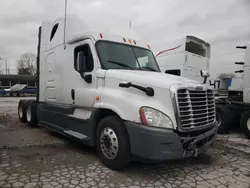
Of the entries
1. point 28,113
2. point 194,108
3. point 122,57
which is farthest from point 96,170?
point 28,113

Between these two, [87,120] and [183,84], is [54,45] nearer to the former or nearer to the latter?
[87,120]

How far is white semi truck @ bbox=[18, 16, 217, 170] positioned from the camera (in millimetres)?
3750

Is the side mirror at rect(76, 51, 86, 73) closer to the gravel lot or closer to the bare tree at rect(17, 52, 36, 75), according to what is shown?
the gravel lot

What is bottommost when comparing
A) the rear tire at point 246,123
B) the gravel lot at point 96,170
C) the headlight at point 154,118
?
the gravel lot at point 96,170

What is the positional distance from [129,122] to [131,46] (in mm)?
2274

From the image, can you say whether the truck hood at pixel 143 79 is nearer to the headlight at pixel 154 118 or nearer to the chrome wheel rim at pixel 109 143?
the headlight at pixel 154 118

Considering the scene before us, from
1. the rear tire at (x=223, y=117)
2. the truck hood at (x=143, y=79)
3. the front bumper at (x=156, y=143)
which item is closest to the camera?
the front bumper at (x=156, y=143)

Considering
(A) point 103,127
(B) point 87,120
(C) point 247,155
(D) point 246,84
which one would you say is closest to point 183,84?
(A) point 103,127

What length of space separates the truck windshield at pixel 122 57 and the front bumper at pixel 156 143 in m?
1.55

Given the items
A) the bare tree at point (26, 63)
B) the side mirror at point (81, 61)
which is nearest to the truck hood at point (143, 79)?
the side mirror at point (81, 61)

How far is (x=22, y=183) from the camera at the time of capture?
11.9 feet

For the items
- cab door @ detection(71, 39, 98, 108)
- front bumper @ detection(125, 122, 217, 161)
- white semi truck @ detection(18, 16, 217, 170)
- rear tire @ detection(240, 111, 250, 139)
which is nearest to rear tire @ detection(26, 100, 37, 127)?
white semi truck @ detection(18, 16, 217, 170)

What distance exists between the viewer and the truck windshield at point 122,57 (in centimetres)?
486

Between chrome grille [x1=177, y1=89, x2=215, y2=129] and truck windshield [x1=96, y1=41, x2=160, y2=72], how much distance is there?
58.2 inches
